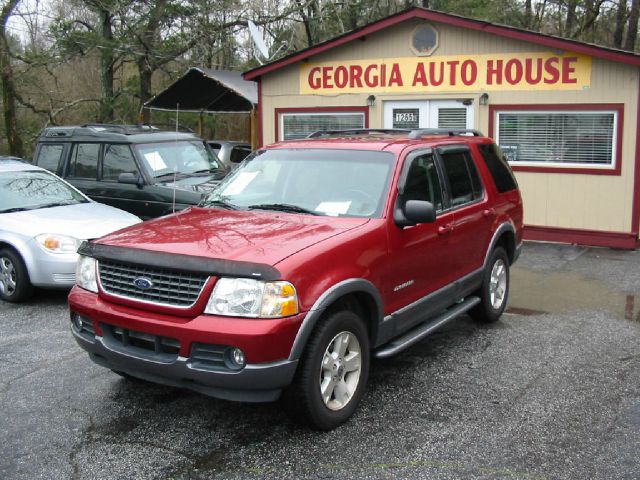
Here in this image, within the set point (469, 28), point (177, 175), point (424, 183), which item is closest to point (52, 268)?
point (177, 175)

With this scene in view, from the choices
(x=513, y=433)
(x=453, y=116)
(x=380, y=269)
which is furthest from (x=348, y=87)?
(x=513, y=433)

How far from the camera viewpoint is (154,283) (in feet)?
13.3

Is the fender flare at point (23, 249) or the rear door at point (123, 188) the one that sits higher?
the rear door at point (123, 188)

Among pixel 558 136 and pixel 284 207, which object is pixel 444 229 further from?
pixel 558 136

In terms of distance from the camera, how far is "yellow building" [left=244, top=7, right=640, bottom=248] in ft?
34.3

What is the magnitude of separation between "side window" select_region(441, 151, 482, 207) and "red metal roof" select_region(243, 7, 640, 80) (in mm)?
5212

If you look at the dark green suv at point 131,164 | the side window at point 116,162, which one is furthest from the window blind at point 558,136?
the side window at point 116,162

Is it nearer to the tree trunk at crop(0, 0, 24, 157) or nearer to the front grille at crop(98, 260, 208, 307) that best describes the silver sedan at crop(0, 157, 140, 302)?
the front grille at crop(98, 260, 208, 307)

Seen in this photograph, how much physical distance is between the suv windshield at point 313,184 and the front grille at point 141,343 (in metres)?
1.44

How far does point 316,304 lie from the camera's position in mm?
3975

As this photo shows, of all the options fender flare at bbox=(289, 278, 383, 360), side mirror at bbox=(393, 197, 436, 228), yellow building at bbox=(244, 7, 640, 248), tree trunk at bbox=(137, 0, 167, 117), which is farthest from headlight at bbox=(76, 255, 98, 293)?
tree trunk at bbox=(137, 0, 167, 117)

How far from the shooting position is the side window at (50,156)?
35.0ft

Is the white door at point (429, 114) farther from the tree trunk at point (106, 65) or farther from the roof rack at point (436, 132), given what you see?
the tree trunk at point (106, 65)

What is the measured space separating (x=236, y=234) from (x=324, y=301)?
0.77 m
